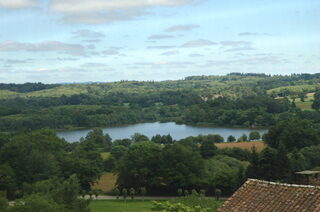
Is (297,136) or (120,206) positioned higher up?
(297,136)

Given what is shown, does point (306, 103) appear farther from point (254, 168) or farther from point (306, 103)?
point (254, 168)

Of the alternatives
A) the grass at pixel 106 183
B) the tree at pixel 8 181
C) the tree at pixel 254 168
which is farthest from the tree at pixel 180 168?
the tree at pixel 8 181

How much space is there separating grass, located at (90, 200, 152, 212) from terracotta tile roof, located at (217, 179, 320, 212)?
26.3 meters

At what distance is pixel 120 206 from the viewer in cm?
4072

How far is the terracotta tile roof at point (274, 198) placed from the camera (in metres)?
10.9

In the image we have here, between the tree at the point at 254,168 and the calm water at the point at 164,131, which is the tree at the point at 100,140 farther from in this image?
the tree at the point at 254,168

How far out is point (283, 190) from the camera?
37.8 ft

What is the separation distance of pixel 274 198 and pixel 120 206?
30.6 metres

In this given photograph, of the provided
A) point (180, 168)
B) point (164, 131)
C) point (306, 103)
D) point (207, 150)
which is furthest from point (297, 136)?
point (306, 103)

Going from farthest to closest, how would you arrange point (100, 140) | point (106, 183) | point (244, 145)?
point (100, 140) < point (244, 145) < point (106, 183)

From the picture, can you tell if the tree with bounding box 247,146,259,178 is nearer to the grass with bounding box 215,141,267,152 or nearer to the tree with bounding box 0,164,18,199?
the grass with bounding box 215,141,267,152

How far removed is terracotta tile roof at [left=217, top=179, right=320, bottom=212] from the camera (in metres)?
10.9

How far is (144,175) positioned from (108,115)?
9189 centimetres

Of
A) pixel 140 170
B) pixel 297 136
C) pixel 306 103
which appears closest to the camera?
pixel 140 170
